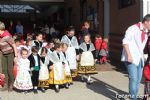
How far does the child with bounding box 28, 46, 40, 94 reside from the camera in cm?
1024

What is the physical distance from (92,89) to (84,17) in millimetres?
12145

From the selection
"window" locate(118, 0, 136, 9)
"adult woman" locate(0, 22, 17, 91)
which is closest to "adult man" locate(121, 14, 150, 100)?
"adult woman" locate(0, 22, 17, 91)

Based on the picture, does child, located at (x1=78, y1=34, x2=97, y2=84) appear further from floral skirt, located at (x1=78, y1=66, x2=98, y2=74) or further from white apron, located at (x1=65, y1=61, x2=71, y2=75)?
white apron, located at (x1=65, y1=61, x2=71, y2=75)

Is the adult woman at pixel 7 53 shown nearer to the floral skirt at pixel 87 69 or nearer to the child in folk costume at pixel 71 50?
the child in folk costume at pixel 71 50

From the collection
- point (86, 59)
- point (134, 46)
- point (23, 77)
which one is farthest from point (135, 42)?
point (86, 59)

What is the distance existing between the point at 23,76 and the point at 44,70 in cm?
51

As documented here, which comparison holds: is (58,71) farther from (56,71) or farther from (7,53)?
(7,53)

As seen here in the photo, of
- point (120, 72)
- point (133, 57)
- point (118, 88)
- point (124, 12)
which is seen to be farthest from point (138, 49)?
point (124, 12)

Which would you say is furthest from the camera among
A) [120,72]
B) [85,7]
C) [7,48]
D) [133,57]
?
[85,7]

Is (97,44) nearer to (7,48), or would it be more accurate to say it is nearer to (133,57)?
(7,48)

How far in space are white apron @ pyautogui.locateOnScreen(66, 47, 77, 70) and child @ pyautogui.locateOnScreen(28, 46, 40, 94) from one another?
1187mm

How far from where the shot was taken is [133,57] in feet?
26.8

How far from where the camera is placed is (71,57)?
444 inches

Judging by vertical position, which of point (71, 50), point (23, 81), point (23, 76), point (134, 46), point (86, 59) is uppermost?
point (134, 46)
